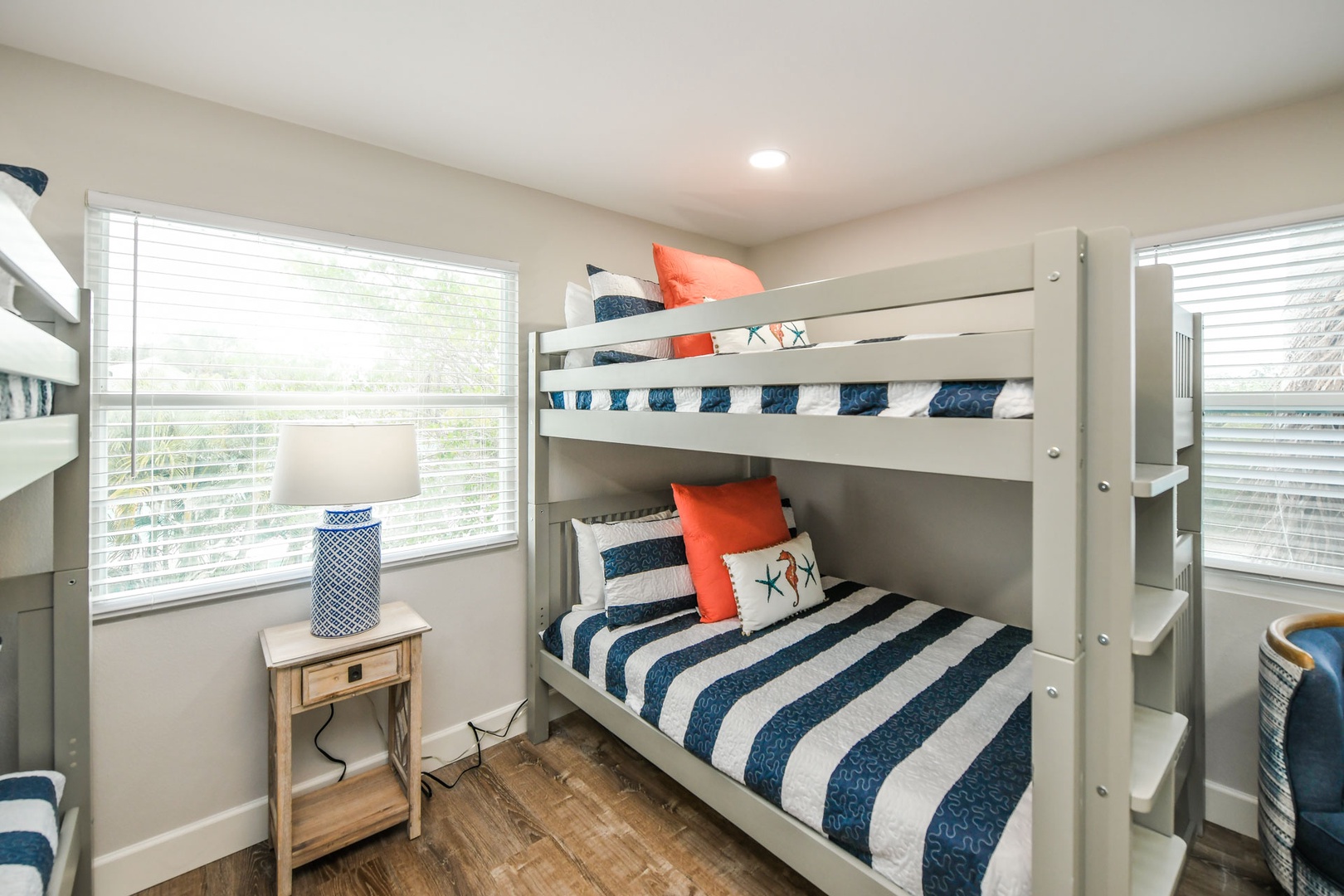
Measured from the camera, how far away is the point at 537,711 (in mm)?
2514

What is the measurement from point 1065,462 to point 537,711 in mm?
2253

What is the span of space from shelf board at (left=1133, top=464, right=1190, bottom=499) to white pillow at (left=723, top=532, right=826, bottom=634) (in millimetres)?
1183

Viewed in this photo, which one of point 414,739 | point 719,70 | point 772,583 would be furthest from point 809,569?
point 719,70

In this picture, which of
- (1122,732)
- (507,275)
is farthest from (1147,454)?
(507,275)

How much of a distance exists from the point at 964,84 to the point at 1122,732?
66.9 inches

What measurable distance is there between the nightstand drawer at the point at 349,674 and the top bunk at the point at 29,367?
847 mm

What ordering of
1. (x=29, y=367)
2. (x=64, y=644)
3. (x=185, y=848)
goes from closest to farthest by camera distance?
1. (x=29, y=367)
2. (x=64, y=644)
3. (x=185, y=848)

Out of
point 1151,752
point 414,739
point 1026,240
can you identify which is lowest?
point 414,739

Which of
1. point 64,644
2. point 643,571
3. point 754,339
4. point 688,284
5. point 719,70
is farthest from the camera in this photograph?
point 643,571

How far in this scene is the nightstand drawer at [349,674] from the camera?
5.78 feet

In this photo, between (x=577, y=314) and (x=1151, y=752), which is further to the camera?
(x=577, y=314)

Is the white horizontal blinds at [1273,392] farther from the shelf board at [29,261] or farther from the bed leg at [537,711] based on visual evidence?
the shelf board at [29,261]

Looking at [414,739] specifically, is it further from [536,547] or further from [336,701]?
[536,547]

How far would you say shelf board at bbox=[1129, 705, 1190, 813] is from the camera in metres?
1.03
